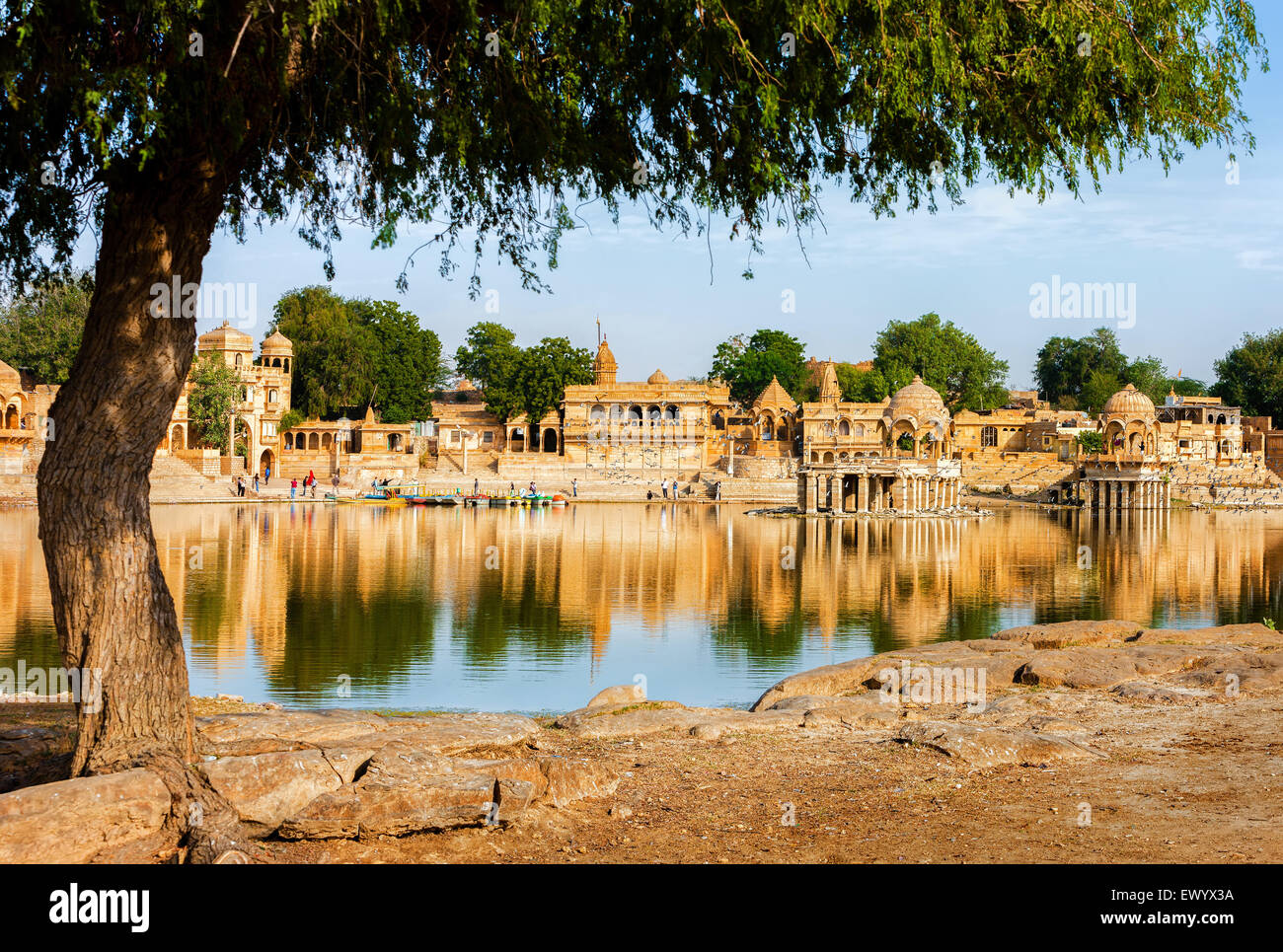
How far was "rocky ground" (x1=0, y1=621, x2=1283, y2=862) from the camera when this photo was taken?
6.92m

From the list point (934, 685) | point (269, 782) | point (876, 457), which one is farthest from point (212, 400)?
point (269, 782)

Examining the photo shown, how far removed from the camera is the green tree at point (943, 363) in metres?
103

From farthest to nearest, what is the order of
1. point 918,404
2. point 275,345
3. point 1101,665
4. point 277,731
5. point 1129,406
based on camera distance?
point 275,345 → point 1129,406 → point 918,404 → point 1101,665 → point 277,731

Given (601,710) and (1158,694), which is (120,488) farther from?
(1158,694)

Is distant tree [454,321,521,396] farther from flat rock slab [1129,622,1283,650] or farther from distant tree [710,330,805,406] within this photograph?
flat rock slab [1129,622,1283,650]

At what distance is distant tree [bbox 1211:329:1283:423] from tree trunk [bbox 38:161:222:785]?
101m

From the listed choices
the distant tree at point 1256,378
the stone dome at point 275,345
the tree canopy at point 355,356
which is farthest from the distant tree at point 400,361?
the distant tree at point 1256,378

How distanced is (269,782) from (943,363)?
332 feet

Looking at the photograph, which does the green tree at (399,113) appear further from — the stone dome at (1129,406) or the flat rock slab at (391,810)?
the stone dome at (1129,406)

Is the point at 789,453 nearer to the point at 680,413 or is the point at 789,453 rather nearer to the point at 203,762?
the point at 680,413

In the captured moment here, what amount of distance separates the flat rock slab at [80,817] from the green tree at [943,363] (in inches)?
3844

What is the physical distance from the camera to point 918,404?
2694 inches

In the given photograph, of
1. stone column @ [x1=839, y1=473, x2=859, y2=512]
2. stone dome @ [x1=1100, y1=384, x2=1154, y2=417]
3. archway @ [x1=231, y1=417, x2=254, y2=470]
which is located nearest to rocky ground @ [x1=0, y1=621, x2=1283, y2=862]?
stone column @ [x1=839, y1=473, x2=859, y2=512]
